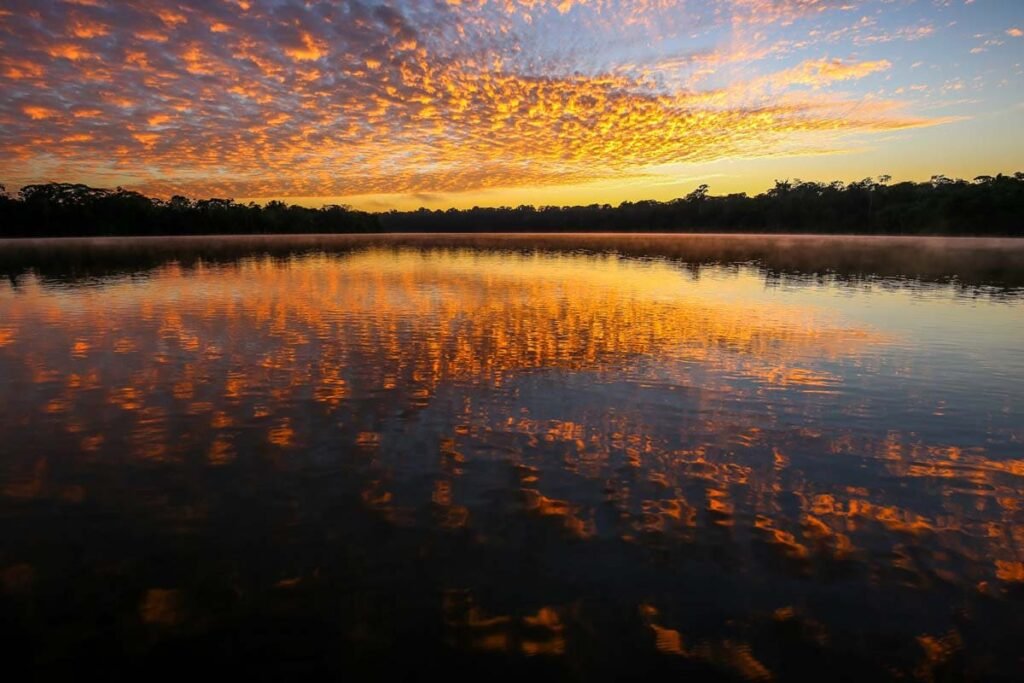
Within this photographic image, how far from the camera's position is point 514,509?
10469 millimetres

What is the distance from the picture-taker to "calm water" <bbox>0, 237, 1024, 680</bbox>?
7.26 meters

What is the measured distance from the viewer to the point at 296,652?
7070mm

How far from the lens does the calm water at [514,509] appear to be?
726cm

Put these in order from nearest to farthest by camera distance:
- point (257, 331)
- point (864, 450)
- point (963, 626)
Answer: point (963, 626), point (864, 450), point (257, 331)

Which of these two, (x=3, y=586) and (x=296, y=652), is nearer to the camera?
(x=296, y=652)

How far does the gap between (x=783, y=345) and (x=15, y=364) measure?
32348 millimetres

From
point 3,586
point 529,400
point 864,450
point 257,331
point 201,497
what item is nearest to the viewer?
point 3,586

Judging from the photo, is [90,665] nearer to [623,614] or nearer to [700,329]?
[623,614]

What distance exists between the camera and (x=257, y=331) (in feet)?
93.2

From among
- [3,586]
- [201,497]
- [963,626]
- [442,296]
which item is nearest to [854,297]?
[442,296]

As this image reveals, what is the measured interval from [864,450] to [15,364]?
96.0ft

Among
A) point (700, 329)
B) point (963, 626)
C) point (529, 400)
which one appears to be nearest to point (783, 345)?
point (700, 329)

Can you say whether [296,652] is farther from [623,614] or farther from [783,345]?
[783,345]

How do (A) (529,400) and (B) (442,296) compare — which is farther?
(B) (442,296)
